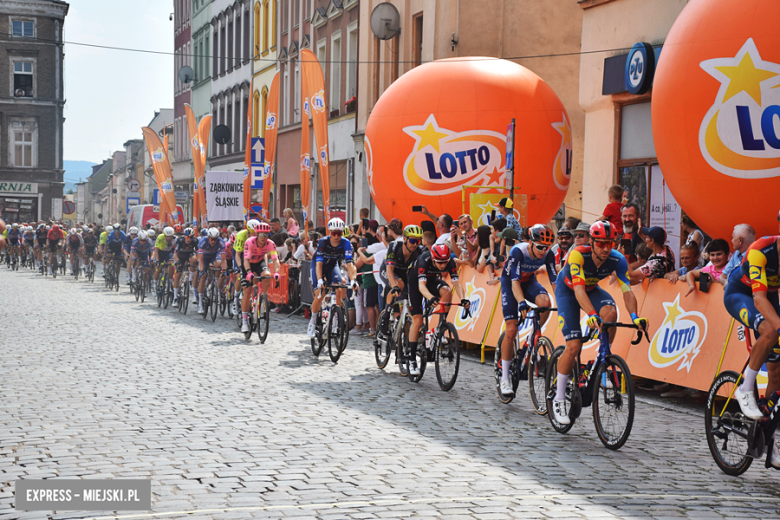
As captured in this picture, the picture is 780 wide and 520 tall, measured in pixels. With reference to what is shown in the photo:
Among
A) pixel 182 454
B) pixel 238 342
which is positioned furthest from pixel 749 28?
pixel 238 342

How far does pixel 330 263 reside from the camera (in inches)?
543

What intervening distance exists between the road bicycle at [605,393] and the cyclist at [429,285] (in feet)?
9.03

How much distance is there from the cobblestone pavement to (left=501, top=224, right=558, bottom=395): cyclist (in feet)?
1.74

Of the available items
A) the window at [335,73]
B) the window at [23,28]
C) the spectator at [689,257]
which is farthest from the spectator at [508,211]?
the window at [23,28]

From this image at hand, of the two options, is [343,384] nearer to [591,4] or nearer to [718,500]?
[718,500]

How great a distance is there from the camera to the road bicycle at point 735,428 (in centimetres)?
665

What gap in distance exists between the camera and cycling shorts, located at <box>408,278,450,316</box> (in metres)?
11.2

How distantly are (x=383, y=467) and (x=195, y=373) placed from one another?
522 centimetres

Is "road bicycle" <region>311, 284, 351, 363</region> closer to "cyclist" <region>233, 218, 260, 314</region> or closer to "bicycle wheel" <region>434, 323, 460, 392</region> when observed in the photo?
"bicycle wheel" <region>434, 323, 460, 392</region>

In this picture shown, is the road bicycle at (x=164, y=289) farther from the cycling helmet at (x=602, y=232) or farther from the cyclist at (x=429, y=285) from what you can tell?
the cycling helmet at (x=602, y=232)

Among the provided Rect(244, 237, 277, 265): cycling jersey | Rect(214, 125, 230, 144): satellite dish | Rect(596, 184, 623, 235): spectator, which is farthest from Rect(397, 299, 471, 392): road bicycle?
Rect(214, 125, 230, 144): satellite dish

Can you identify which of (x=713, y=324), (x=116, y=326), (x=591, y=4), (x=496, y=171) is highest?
(x=591, y=4)

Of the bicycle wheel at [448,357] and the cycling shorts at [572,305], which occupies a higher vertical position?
the cycling shorts at [572,305]

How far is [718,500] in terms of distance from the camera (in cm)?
612
